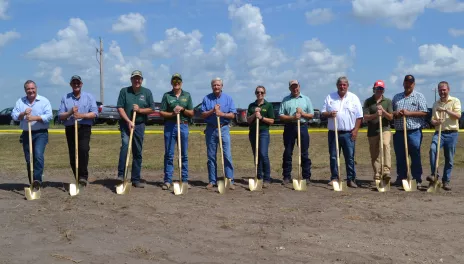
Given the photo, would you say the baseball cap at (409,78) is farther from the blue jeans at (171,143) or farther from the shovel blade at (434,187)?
the blue jeans at (171,143)

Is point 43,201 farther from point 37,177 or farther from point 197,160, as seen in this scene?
point 197,160

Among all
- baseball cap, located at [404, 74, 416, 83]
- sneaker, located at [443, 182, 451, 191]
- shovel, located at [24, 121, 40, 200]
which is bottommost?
sneaker, located at [443, 182, 451, 191]

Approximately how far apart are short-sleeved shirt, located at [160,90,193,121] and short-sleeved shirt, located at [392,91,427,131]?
398 centimetres

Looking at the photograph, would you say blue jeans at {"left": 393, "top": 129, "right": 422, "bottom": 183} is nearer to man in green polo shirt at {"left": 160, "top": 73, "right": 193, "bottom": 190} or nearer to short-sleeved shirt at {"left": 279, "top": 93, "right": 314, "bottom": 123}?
short-sleeved shirt at {"left": 279, "top": 93, "right": 314, "bottom": 123}

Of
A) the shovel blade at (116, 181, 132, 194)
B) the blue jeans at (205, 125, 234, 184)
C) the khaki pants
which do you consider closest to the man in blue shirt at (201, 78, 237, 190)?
the blue jeans at (205, 125, 234, 184)

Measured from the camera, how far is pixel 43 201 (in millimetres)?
8984

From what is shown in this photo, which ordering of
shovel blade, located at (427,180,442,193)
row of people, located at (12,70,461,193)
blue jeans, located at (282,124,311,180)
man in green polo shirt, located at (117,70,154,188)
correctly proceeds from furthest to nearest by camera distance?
1. blue jeans, located at (282,124,311,180)
2. shovel blade, located at (427,180,442,193)
3. man in green polo shirt, located at (117,70,154,188)
4. row of people, located at (12,70,461,193)

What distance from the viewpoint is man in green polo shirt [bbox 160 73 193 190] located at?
32.8 feet

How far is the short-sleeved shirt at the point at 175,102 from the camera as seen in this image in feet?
32.9

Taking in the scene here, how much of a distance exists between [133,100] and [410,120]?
5.27 metres

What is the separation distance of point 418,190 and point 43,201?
674 cm

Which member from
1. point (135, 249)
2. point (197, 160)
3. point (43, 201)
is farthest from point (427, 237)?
point (197, 160)

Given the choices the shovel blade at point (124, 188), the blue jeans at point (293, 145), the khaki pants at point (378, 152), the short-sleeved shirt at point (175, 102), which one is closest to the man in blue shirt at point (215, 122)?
the short-sleeved shirt at point (175, 102)

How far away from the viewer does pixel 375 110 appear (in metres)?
10.5
